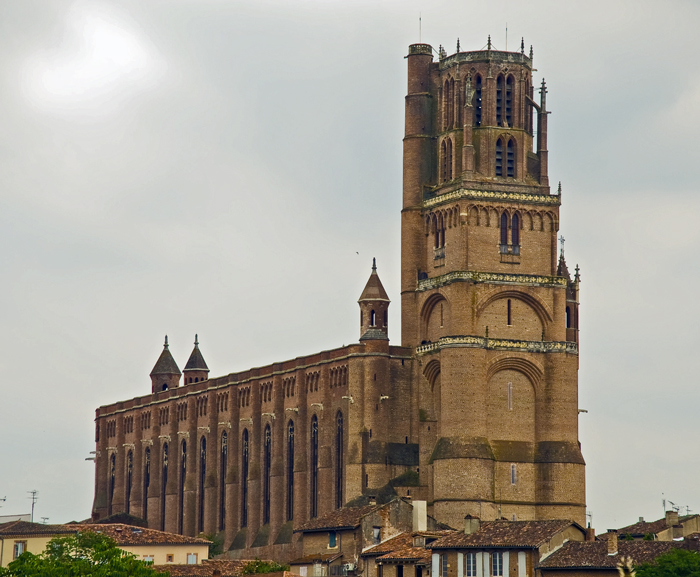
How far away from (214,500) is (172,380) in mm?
30007

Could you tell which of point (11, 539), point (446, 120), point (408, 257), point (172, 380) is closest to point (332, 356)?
point (408, 257)

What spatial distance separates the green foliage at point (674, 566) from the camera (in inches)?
3925

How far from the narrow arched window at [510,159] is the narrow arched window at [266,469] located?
28749 millimetres

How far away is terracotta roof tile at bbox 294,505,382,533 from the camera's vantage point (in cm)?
12550

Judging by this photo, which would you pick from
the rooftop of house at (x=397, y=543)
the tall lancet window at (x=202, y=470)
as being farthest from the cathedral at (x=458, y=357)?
the tall lancet window at (x=202, y=470)

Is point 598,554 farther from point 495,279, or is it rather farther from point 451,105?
point 451,105

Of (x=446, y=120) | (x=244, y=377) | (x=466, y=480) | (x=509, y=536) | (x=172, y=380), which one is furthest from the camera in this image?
(x=172, y=380)

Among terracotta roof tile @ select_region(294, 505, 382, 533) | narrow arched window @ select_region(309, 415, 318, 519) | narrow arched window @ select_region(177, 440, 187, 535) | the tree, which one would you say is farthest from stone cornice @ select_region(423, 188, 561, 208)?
narrow arched window @ select_region(177, 440, 187, 535)

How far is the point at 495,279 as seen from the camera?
13538 cm

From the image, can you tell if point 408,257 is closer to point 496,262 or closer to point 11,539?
point 496,262

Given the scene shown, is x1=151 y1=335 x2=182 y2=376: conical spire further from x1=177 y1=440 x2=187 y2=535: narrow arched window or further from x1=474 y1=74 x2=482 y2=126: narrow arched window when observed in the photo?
x1=474 y1=74 x2=482 y2=126: narrow arched window

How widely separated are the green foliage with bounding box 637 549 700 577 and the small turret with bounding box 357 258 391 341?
39542mm

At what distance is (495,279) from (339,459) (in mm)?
16942

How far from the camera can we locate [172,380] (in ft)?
616
